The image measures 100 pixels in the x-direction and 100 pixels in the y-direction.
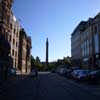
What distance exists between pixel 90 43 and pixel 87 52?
18.2ft

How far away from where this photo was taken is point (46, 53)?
13162cm

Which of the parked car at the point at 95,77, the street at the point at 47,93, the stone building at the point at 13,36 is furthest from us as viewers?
the stone building at the point at 13,36

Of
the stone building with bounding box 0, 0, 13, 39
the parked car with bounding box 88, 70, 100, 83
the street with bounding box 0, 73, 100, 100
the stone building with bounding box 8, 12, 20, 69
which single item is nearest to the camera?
the street with bounding box 0, 73, 100, 100

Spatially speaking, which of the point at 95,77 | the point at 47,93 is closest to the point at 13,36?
the point at 95,77

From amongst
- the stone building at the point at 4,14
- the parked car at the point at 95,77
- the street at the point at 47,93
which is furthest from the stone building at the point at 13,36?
the street at the point at 47,93

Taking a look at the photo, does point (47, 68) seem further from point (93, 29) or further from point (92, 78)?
point (92, 78)

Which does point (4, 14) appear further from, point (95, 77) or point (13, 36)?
point (95, 77)

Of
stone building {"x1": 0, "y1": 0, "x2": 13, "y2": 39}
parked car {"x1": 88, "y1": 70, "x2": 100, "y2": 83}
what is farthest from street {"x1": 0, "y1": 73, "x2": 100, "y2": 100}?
stone building {"x1": 0, "y1": 0, "x2": 13, "y2": 39}

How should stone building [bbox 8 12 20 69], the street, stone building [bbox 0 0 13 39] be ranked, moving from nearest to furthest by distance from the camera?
the street → stone building [bbox 0 0 13 39] → stone building [bbox 8 12 20 69]

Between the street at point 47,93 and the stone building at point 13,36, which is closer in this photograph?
the street at point 47,93

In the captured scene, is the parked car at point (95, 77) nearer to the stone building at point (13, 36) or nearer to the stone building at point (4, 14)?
the stone building at point (4, 14)

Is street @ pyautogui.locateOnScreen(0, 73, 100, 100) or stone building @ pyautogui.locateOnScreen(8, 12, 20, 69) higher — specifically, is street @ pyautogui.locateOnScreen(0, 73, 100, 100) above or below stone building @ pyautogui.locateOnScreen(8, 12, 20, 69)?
below

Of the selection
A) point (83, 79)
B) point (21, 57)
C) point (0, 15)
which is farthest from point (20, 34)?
point (83, 79)

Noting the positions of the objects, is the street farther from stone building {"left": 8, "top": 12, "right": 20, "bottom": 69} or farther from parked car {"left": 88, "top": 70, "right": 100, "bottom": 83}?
stone building {"left": 8, "top": 12, "right": 20, "bottom": 69}
